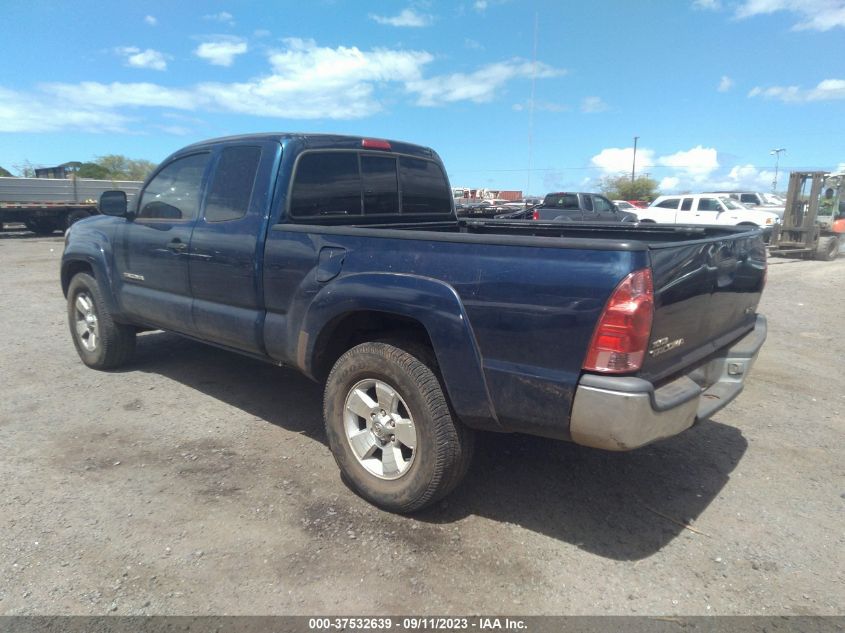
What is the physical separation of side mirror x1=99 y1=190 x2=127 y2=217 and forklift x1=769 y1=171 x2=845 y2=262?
1661cm

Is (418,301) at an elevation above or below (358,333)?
above

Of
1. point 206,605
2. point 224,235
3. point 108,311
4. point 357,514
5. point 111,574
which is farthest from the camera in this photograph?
point 108,311

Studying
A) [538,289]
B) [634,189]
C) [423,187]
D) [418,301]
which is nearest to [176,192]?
[423,187]

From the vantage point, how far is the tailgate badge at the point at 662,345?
8.34 feet

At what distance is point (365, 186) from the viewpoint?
430 cm

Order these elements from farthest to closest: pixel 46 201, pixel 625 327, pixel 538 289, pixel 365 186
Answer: pixel 46 201
pixel 365 186
pixel 538 289
pixel 625 327

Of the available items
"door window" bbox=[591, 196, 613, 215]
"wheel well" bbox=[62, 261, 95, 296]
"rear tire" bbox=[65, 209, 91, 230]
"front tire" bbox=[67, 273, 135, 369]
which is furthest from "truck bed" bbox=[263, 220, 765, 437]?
"rear tire" bbox=[65, 209, 91, 230]

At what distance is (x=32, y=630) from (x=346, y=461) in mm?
1543

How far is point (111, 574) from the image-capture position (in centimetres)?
273

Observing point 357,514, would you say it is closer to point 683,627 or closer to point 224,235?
point 683,627

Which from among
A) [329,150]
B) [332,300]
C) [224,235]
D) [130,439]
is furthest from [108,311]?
[332,300]

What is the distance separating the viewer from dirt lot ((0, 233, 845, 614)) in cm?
262

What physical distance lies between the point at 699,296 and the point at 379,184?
240 cm

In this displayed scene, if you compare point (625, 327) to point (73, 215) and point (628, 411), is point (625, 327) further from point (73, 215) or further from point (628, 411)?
point (73, 215)
